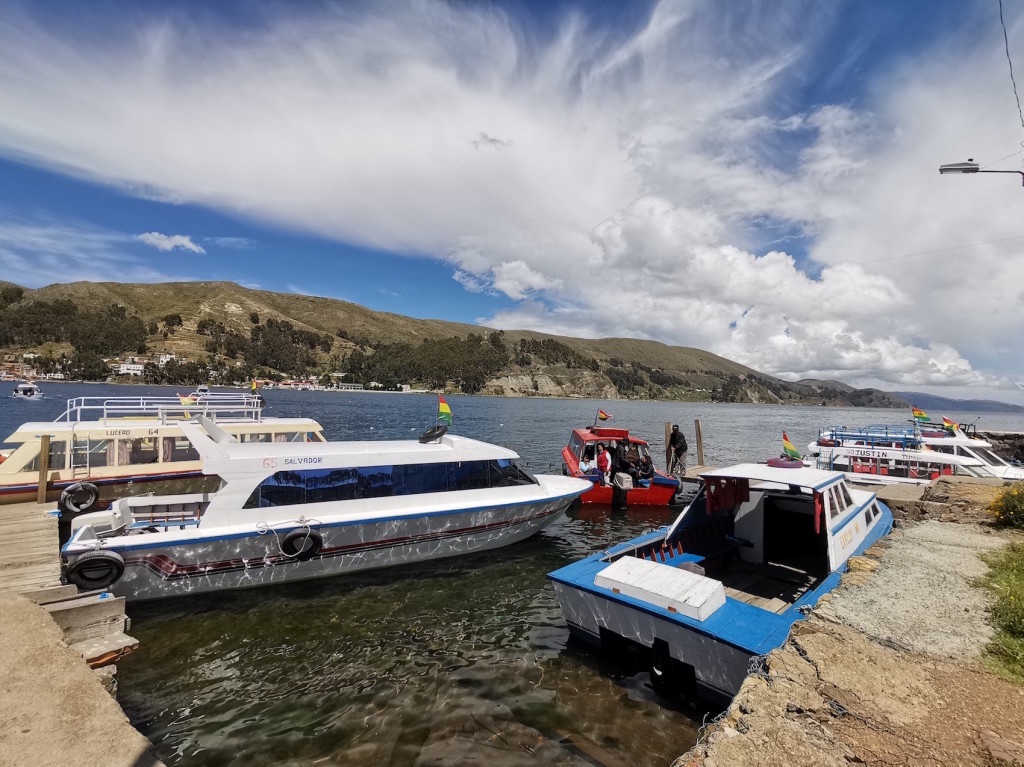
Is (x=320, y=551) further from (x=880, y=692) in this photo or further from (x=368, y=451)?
(x=880, y=692)

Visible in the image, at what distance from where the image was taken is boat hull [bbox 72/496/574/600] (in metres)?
10.8

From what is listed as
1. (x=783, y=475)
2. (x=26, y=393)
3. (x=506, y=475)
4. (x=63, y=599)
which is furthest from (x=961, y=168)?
(x=26, y=393)

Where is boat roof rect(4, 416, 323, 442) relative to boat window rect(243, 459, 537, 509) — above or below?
above

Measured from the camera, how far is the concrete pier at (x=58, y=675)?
459cm

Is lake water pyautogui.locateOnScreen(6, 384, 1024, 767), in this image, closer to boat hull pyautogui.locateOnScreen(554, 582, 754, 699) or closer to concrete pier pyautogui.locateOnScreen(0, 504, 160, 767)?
boat hull pyautogui.locateOnScreen(554, 582, 754, 699)

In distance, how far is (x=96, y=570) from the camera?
10023mm

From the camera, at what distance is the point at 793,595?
960cm

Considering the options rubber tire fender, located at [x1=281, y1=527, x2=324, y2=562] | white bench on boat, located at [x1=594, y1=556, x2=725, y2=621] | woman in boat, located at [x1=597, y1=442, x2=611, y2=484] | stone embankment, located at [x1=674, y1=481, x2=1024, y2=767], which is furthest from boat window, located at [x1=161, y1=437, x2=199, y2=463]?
stone embankment, located at [x1=674, y1=481, x2=1024, y2=767]

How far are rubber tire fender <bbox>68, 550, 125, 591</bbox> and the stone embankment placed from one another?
11.7 meters

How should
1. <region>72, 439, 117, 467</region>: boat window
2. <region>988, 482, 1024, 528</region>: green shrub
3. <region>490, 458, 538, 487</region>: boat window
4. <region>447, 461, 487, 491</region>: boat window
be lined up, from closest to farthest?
<region>988, 482, 1024, 528</region>: green shrub
<region>447, 461, 487, 491</region>: boat window
<region>490, 458, 538, 487</region>: boat window
<region>72, 439, 117, 467</region>: boat window

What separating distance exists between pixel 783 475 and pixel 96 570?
14387mm

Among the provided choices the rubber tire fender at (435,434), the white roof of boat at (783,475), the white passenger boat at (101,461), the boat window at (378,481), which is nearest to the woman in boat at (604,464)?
the boat window at (378,481)

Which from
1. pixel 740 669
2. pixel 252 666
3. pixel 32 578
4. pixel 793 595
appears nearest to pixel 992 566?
pixel 793 595

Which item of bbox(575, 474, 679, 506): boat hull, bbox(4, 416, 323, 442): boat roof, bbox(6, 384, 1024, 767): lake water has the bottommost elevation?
bbox(6, 384, 1024, 767): lake water
